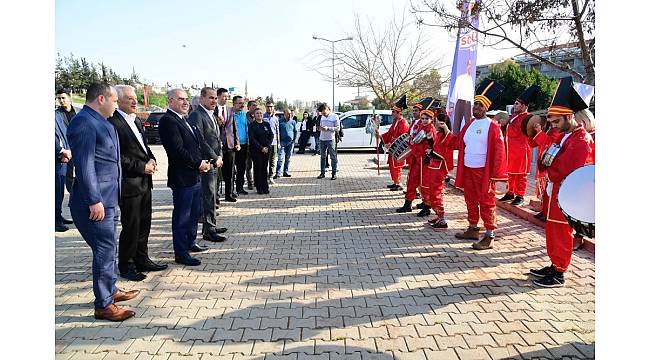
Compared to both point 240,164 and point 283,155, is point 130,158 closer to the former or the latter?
point 240,164

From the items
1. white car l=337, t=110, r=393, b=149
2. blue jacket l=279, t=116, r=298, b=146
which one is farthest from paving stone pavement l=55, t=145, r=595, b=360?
white car l=337, t=110, r=393, b=149

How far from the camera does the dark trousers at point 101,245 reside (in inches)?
143

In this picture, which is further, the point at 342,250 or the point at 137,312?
the point at 342,250

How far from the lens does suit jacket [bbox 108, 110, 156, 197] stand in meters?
4.30

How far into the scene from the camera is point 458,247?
19.5ft

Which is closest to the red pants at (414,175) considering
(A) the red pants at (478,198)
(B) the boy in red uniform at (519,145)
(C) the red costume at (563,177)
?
(A) the red pants at (478,198)

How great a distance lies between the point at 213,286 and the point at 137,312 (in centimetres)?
81

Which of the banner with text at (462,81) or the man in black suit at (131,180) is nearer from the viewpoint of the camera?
the man in black suit at (131,180)

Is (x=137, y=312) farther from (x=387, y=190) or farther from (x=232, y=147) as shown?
(x=387, y=190)

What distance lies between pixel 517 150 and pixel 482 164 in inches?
107

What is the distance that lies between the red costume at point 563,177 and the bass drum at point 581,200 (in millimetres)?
509

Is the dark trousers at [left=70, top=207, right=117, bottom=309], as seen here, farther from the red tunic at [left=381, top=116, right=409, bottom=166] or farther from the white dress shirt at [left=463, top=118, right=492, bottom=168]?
the red tunic at [left=381, top=116, right=409, bottom=166]

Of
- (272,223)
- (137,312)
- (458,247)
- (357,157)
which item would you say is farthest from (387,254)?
(357,157)

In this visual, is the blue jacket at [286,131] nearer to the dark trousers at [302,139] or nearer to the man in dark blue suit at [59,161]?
the man in dark blue suit at [59,161]
